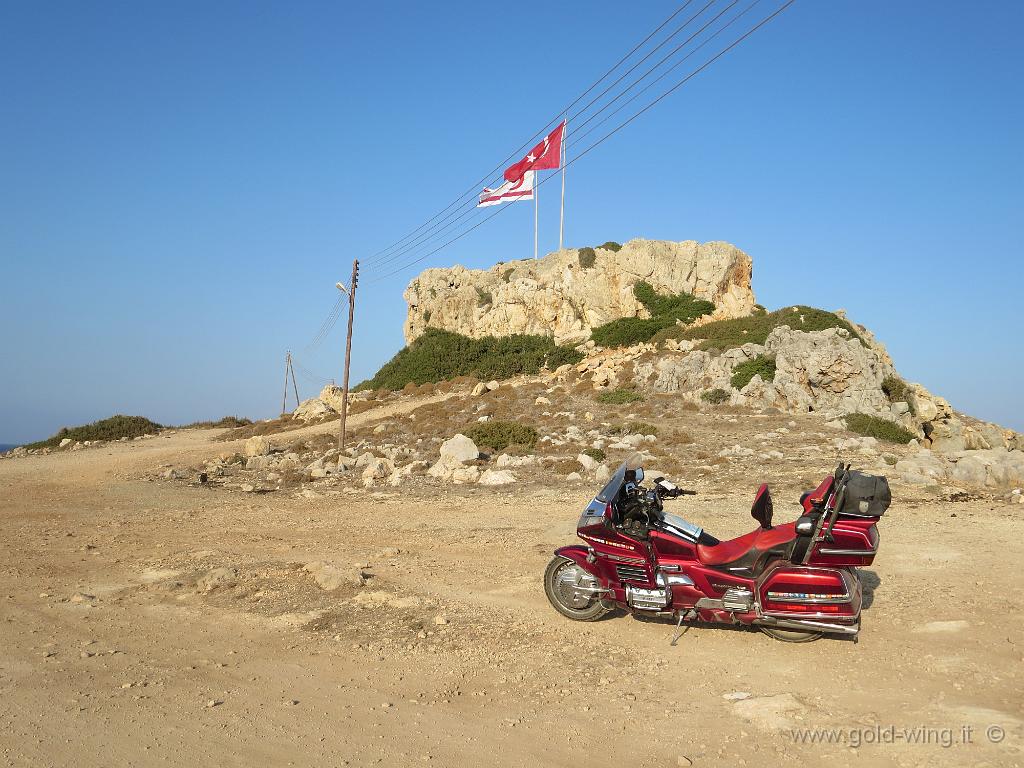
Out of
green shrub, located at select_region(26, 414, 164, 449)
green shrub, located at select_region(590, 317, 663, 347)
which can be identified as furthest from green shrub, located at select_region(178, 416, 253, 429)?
green shrub, located at select_region(590, 317, 663, 347)

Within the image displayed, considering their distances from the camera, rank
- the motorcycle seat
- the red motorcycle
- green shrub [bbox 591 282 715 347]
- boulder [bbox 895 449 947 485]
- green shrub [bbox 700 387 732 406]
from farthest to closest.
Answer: green shrub [bbox 591 282 715 347], green shrub [bbox 700 387 732 406], boulder [bbox 895 449 947 485], the motorcycle seat, the red motorcycle

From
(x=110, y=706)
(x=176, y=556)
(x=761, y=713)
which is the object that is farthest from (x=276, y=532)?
(x=761, y=713)

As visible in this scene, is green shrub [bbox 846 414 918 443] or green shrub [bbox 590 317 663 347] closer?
green shrub [bbox 846 414 918 443]

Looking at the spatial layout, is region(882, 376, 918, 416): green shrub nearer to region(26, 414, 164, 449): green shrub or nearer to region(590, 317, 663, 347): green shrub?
region(590, 317, 663, 347): green shrub

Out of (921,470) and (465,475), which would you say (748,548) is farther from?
(921,470)

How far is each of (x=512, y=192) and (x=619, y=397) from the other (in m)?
12.0

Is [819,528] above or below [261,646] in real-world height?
above

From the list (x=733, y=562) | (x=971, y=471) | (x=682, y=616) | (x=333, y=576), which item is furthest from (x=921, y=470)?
(x=333, y=576)

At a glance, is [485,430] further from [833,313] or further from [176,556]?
[833,313]

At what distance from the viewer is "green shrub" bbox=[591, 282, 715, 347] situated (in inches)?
1718

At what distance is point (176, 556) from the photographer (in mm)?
10055

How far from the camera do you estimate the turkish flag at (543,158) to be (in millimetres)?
36125

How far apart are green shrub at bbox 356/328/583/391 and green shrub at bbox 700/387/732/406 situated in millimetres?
14634

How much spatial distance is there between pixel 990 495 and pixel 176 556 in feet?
49.7
